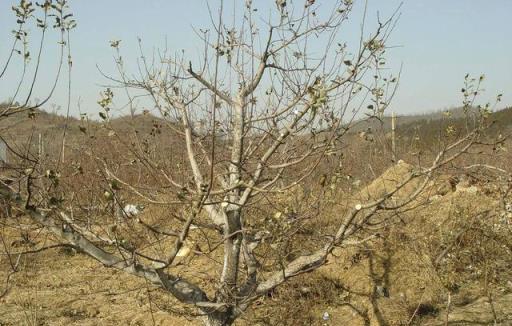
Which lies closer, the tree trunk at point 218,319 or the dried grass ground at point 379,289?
the tree trunk at point 218,319

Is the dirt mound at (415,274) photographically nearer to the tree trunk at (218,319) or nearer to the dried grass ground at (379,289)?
the dried grass ground at (379,289)

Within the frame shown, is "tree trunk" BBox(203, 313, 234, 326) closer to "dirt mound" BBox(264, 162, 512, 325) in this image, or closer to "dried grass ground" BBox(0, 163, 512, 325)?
"dried grass ground" BBox(0, 163, 512, 325)

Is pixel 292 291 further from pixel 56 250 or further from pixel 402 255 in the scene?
pixel 56 250

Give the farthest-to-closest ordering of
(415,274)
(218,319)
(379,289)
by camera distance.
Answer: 1. (415,274)
2. (379,289)
3. (218,319)

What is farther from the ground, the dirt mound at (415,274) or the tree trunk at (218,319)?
the tree trunk at (218,319)

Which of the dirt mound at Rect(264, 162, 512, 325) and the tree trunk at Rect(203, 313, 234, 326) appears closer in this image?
the tree trunk at Rect(203, 313, 234, 326)

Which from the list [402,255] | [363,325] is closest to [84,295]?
[363,325]

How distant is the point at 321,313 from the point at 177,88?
3.09 metres

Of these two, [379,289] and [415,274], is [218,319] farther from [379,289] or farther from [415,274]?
[415,274]

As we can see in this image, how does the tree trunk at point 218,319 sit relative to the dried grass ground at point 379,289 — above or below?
above

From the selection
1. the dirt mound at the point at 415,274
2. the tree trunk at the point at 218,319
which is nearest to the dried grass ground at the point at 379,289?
the dirt mound at the point at 415,274

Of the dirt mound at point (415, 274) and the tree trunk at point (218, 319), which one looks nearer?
the tree trunk at point (218, 319)

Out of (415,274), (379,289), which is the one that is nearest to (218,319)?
(379,289)

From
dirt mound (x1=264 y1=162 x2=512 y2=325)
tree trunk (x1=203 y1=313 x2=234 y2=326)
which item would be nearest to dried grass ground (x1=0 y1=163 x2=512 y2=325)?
dirt mound (x1=264 y1=162 x2=512 y2=325)
